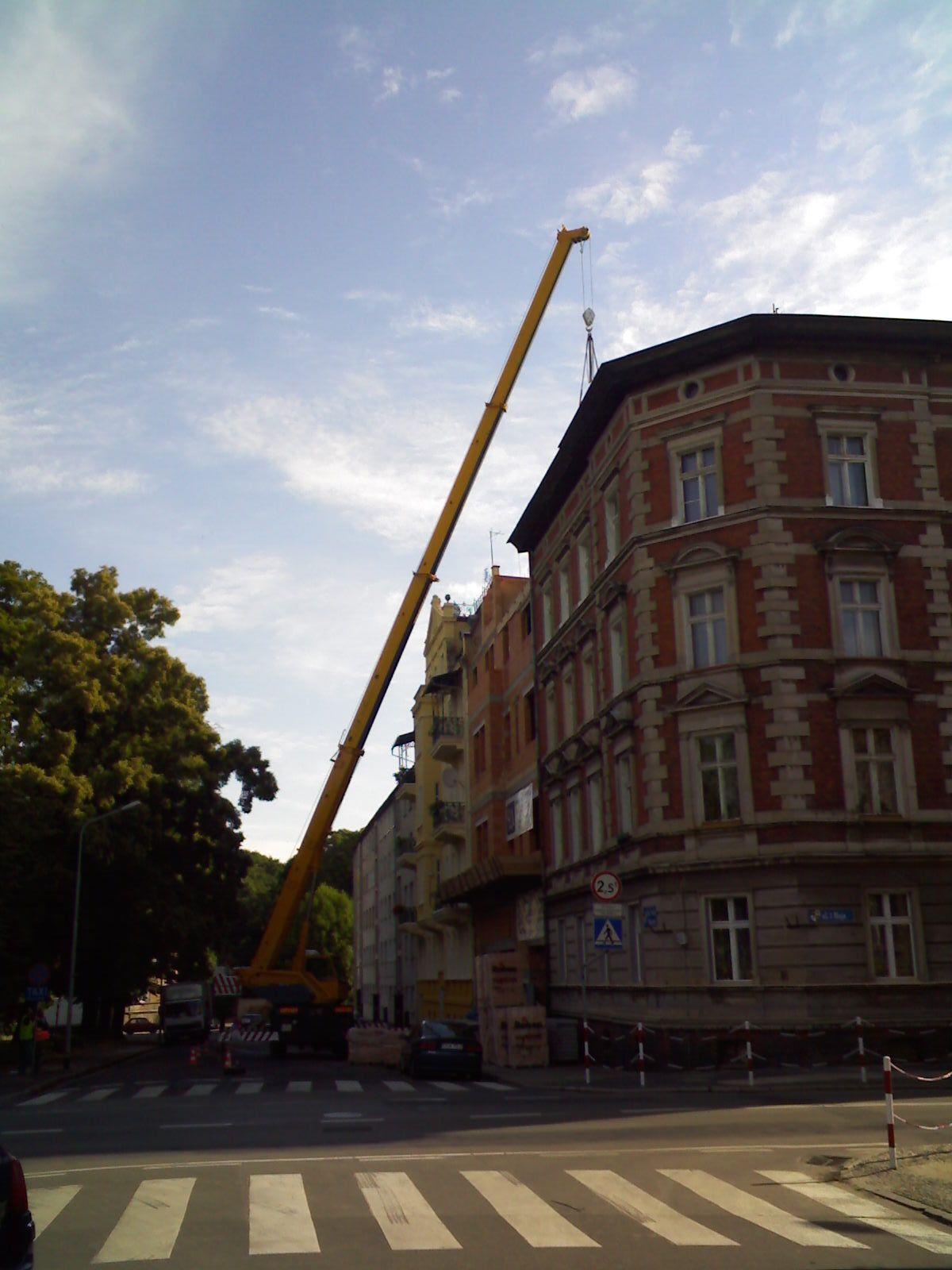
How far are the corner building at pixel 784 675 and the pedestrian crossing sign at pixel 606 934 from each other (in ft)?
15.2

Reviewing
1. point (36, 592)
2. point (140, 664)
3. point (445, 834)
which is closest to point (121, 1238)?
point (36, 592)

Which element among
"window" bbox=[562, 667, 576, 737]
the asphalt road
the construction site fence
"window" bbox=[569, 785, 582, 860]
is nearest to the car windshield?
the construction site fence

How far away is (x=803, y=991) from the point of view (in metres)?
25.2

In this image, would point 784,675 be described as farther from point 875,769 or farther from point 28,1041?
point 28,1041

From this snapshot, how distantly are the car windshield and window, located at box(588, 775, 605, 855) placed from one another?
7146mm

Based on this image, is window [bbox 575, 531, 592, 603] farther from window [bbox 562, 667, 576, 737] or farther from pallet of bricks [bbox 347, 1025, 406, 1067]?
pallet of bricks [bbox 347, 1025, 406, 1067]

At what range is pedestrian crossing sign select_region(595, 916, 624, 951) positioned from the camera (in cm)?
2241

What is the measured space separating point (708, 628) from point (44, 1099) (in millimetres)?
16371

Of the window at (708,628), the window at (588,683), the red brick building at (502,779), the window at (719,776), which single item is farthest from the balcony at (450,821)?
the window at (719,776)

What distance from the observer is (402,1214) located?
10.0 meters

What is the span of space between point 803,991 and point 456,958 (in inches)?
1286

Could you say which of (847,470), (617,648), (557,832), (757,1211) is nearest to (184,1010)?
(557,832)

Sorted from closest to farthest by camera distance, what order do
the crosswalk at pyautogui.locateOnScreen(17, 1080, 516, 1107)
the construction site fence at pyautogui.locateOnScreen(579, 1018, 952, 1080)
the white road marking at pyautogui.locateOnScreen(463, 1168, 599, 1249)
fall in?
the white road marking at pyautogui.locateOnScreen(463, 1168, 599, 1249) < the crosswalk at pyautogui.locateOnScreen(17, 1080, 516, 1107) < the construction site fence at pyautogui.locateOnScreen(579, 1018, 952, 1080)

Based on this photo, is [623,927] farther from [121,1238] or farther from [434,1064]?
[121,1238]
